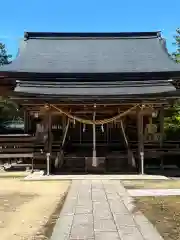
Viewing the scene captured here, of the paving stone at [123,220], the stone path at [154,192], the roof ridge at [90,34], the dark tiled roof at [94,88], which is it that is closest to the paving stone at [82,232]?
the paving stone at [123,220]

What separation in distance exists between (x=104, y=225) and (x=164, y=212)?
1.72 m

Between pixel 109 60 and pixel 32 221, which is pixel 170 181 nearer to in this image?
pixel 32 221

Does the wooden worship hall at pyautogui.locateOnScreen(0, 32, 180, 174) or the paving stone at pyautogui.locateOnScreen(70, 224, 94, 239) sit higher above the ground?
the wooden worship hall at pyautogui.locateOnScreen(0, 32, 180, 174)

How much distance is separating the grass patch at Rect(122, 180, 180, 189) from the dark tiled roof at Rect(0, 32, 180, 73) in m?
6.48

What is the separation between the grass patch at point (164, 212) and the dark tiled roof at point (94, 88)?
612 centimetres

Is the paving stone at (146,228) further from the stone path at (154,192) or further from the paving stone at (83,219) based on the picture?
the stone path at (154,192)

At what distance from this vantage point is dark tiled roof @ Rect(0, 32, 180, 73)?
17.2 meters

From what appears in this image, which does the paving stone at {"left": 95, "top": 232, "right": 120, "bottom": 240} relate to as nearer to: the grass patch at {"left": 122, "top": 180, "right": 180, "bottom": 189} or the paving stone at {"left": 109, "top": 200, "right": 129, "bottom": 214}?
the paving stone at {"left": 109, "top": 200, "right": 129, "bottom": 214}

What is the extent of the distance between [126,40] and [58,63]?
217 inches

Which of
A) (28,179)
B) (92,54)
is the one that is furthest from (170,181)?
(92,54)

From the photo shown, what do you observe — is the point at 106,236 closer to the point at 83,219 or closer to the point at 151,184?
the point at 83,219

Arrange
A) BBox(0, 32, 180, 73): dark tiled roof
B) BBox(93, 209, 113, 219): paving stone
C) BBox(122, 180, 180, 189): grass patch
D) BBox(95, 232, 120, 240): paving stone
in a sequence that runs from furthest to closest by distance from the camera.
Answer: BBox(0, 32, 180, 73): dark tiled roof < BBox(122, 180, 180, 189): grass patch < BBox(93, 209, 113, 219): paving stone < BBox(95, 232, 120, 240): paving stone

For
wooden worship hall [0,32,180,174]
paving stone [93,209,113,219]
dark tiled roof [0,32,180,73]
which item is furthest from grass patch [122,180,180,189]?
dark tiled roof [0,32,180,73]

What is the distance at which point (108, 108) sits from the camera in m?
15.8
